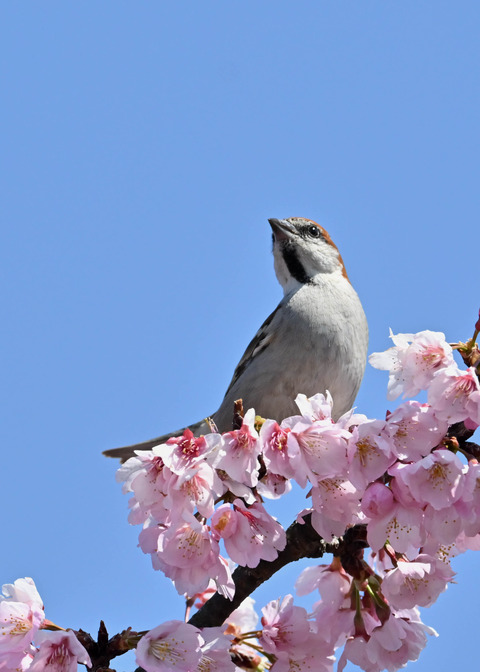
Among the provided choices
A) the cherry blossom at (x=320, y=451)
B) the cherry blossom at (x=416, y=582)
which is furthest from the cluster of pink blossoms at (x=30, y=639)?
the cherry blossom at (x=416, y=582)

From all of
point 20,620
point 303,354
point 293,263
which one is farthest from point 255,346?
point 20,620

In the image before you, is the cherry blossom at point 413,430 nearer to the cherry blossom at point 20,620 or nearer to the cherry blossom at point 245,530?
the cherry blossom at point 245,530

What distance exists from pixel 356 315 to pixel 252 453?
427 cm

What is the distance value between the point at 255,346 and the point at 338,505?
166 inches

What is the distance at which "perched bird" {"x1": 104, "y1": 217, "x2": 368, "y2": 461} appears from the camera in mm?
6621

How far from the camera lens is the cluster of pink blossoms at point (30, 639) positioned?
2.83 metres

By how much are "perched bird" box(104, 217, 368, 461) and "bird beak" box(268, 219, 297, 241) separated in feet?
1.70

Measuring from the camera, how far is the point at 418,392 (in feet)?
11.0

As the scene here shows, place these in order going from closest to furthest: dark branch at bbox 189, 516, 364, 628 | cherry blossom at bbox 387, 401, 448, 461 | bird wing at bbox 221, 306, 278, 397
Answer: cherry blossom at bbox 387, 401, 448, 461 → dark branch at bbox 189, 516, 364, 628 → bird wing at bbox 221, 306, 278, 397

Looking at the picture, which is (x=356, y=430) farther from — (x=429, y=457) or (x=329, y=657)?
(x=329, y=657)

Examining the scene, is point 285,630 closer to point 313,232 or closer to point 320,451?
point 320,451

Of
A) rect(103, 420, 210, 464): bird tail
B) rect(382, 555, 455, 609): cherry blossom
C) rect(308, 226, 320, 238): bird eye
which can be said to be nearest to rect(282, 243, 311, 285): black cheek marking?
rect(308, 226, 320, 238): bird eye

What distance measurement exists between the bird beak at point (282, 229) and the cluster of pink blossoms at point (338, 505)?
4.81 meters

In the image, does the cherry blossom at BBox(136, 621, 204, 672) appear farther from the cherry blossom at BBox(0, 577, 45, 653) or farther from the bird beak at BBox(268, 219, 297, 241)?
the bird beak at BBox(268, 219, 297, 241)
